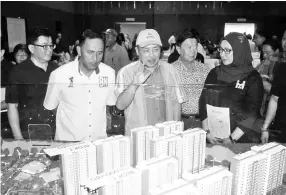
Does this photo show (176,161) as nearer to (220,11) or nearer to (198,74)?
(198,74)

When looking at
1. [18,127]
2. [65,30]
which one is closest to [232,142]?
[18,127]

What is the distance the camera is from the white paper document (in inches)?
67.7

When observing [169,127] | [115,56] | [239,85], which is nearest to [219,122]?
[239,85]

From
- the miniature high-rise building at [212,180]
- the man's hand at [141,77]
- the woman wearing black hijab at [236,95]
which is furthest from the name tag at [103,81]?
the miniature high-rise building at [212,180]

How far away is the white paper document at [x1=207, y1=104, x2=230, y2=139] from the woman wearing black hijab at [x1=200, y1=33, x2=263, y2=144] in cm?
1

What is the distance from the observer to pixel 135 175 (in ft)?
3.50

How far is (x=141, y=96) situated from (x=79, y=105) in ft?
1.26

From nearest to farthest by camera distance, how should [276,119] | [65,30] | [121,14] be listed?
[276,119] < [65,30] < [121,14]

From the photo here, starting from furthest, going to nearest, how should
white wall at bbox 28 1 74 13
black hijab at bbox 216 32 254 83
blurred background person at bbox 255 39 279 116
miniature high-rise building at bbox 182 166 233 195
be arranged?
1. white wall at bbox 28 1 74 13
2. blurred background person at bbox 255 39 279 116
3. black hijab at bbox 216 32 254 83
4. miniature high-rise building at bbox 182 166 233 195

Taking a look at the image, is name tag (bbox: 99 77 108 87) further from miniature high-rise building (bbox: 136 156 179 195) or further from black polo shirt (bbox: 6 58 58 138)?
miniature high-rise building (bbox: 136 156 179 195)

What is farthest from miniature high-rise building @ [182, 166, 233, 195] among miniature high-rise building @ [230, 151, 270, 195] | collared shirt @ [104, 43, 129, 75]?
collared shirt @ [104, 43, 129, 75]

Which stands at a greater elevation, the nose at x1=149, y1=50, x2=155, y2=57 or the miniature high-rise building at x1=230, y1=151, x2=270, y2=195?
the nose at x1=149, y1=50, x2=155, y2=57

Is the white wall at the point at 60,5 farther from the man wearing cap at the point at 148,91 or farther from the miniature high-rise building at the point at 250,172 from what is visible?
the miniature high-rise building at the point at 250,172

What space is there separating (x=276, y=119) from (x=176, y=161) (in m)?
0.97
